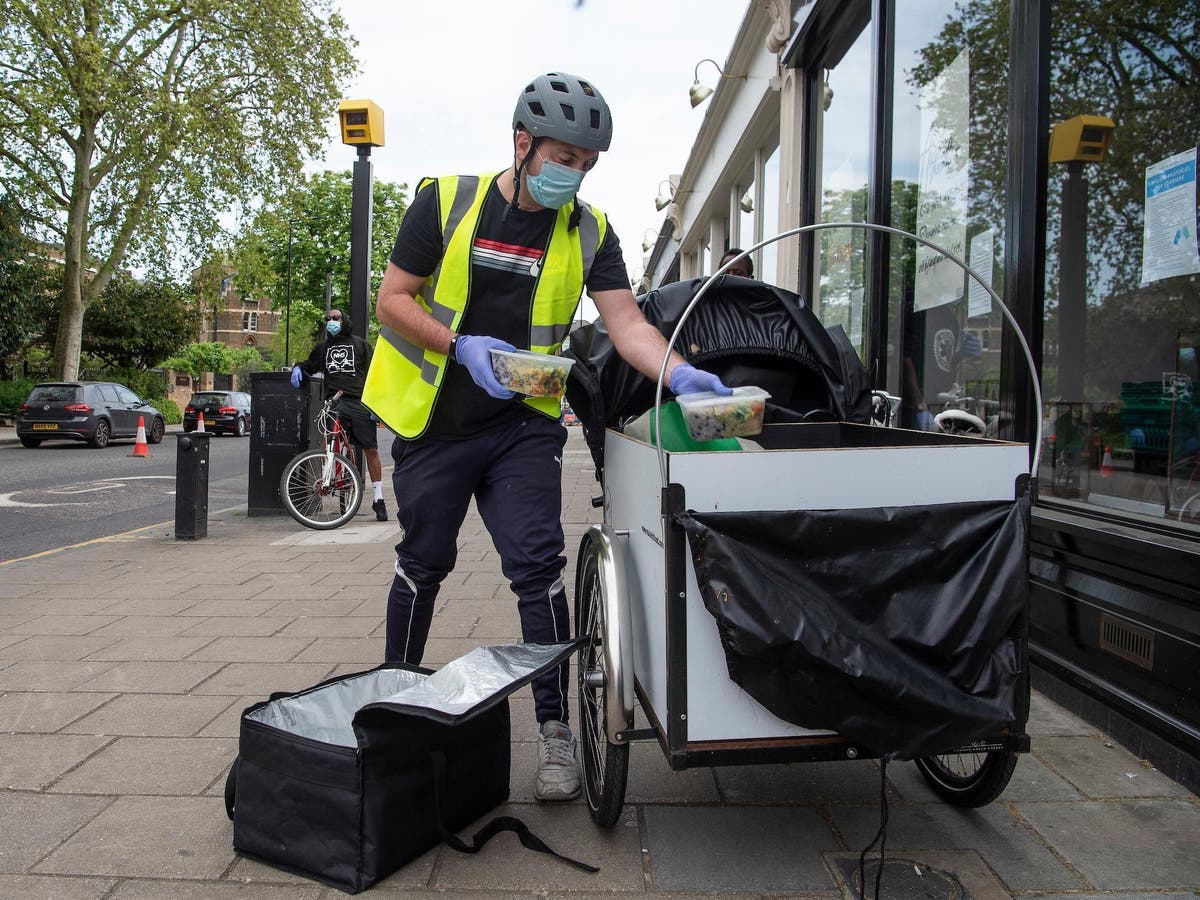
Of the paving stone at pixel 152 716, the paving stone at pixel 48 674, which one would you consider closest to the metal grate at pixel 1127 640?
the paving stone at pixel 152 716

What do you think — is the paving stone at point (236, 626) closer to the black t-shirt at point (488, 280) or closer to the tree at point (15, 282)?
the black t-shirt at point (488, 280)

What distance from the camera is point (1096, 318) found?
4305 millimetres

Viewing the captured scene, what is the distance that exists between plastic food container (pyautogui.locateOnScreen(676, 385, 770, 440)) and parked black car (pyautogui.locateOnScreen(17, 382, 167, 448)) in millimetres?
20797

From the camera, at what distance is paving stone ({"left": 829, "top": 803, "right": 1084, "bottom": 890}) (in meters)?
2.36

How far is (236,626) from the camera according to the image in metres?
4.78

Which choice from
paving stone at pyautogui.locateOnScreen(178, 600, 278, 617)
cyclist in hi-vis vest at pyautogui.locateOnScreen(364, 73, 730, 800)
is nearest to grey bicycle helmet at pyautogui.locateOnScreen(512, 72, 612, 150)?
cyclist in hi-vis vest at pyautogui.locateOnScreen(364, 73, 730, 800)

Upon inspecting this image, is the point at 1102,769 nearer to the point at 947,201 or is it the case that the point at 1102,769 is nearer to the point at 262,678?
the point at 262,678

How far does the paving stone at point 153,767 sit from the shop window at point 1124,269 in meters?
3.38

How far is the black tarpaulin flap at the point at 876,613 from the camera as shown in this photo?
1976 mm

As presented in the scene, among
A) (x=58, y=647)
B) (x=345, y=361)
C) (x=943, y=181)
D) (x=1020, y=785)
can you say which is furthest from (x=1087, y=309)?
(x=345, y=361)

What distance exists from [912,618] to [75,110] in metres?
31.4

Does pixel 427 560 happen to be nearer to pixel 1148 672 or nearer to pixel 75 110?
pixel 1148 672

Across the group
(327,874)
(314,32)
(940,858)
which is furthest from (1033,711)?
(314,32)

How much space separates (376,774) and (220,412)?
32676mm
